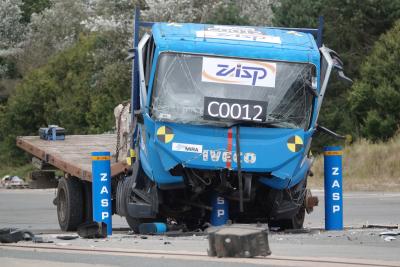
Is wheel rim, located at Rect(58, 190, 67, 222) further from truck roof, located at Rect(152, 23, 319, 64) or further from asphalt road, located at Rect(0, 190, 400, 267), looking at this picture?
truck roof, located at Rect(152, 23, 319, 64)

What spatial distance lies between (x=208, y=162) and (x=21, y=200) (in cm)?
1902

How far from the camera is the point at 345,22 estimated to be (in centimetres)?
4612

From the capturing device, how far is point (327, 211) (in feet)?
52.1

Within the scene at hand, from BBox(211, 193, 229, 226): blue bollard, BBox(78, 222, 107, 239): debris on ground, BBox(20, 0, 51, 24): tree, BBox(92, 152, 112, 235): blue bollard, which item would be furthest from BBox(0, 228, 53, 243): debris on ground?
BBox(20, 0, 51, 24): tree

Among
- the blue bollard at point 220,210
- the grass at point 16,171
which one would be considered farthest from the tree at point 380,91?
the blue bollard at point 220,210

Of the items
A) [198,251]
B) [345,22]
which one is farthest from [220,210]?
[345,22]

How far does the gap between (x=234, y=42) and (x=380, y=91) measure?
2742 centimetres

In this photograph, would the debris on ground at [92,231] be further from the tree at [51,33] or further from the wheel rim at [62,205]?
the tree at [51,33]

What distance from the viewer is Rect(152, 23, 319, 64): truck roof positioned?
47.5 ft

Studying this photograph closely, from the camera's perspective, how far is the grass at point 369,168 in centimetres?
3209

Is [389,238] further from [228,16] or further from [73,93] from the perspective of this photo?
[73,93]

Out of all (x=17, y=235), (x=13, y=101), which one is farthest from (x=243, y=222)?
(x=13, y=101)

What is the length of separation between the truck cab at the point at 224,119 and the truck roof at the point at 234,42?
0.01m

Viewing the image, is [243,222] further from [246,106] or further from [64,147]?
[64,147]
